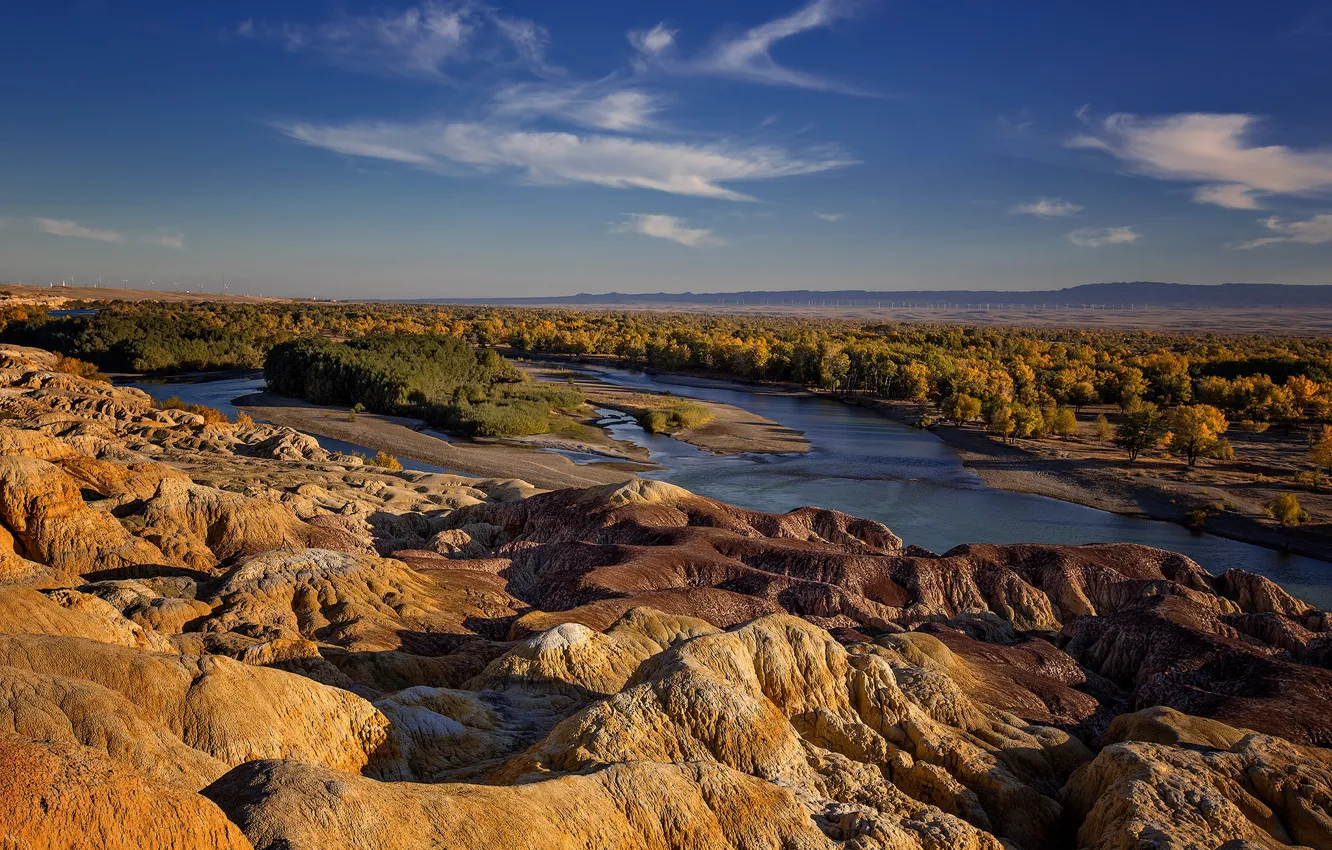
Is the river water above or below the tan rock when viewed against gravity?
below

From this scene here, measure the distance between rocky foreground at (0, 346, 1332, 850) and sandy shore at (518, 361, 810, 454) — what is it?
4418cm

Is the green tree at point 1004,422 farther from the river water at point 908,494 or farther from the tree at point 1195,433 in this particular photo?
the tree at point 1195,433

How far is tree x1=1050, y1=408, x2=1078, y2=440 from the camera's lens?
78.9 meters

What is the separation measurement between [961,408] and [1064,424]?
10841 millimetres

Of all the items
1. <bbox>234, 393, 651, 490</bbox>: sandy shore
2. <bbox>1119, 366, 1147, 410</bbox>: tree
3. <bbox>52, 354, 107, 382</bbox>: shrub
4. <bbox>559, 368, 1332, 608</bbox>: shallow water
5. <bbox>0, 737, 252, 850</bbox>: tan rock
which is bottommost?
<bbox>559, 368, 1332, 608</bbox>: shallow water

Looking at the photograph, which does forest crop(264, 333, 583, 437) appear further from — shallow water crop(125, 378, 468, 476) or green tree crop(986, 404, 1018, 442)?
green tree crop(986, 404, 1018, 442)

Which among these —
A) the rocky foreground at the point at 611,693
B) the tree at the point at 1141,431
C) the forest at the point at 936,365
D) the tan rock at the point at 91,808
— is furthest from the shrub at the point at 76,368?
the tree at the point at 1141,431

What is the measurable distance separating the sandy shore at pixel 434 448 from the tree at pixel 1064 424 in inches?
1569

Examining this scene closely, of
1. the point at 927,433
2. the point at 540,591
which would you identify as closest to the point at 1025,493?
the point at 927,433

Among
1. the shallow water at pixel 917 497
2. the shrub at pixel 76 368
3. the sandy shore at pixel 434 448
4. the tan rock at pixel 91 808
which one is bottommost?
the shallow water at pixel 917 497

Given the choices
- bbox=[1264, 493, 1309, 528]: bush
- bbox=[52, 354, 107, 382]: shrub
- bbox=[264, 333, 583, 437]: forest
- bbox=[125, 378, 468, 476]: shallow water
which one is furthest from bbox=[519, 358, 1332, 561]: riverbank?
bbox=[52, 354, 107, 382]: shrub

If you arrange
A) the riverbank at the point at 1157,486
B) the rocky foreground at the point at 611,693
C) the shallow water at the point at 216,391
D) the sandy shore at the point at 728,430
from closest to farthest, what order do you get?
1. the rocky foreground at the point at 611,693
2. the riverbank at the point at 1157,486
3. the shallow water at the point at 216,391
4. the sandy shore at the point at 728,430

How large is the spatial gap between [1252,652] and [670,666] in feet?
51.7

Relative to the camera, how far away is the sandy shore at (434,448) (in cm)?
5941
